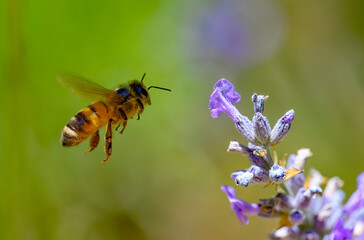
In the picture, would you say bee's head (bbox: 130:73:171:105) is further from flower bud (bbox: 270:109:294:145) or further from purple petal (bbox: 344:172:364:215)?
purple petal (bbox: 344:172:364:215)

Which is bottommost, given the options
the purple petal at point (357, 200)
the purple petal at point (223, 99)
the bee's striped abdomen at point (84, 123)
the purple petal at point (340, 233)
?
the purple petal at point (340, 233)

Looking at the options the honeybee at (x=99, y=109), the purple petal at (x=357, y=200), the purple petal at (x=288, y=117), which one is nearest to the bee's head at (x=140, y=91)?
the honeybee at (x=99, y=109)

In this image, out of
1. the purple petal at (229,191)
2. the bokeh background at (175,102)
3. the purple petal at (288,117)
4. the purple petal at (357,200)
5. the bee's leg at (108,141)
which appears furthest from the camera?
the bokeh background at (175,102)

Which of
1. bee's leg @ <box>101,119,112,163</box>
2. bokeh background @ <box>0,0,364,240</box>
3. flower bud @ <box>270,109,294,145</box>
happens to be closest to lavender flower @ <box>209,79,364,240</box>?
flower bud @ <box>270,109,294,145</box>

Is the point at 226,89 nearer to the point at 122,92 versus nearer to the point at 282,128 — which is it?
the point at 282,128

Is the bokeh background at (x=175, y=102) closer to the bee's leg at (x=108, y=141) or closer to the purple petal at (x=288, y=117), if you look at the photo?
the bee's leg at (x=108, y=141)

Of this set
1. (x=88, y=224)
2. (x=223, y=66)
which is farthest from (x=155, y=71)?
(x=88, y=224)

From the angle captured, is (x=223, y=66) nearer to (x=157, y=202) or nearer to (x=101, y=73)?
(x=101, y=73)

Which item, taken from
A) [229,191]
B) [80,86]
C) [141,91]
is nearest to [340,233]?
[229,191]
